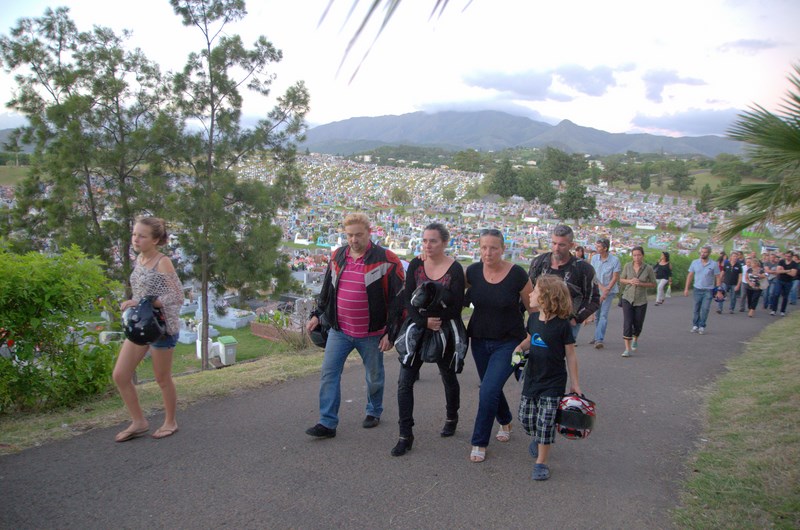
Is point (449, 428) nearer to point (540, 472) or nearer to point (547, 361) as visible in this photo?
point (540, 472)

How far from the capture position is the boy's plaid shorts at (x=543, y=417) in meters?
3.46

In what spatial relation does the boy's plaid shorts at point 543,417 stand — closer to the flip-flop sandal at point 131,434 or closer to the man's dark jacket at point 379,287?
the man's dark jacket at point 379,287

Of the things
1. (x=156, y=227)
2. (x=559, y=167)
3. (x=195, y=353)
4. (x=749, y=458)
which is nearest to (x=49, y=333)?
(x=156, y=227)

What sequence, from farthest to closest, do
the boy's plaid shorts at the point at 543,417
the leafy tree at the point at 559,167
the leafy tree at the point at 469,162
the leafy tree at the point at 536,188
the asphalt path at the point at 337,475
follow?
1. the leafy tree at the point at 469,162
2. the leafy tree at the point at 559,167
3. the leafy tree at the point at 536,188
4. the boy's plaid shorts at the point at 543,417
5. the asphalt path at the point at 337,475

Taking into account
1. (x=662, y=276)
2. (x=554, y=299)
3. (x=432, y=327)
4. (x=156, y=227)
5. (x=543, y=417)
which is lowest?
(x=662, y=276)

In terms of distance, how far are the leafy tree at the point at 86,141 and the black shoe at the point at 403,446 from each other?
45.4 ft

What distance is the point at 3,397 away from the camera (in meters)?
4.22

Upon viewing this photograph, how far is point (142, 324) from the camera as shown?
3.59 m

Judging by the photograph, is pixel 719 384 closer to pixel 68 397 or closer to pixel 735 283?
pixel 68 397

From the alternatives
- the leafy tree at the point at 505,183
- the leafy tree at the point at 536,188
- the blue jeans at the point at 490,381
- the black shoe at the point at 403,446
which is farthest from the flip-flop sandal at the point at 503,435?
the leafy tree at the point at 505,183

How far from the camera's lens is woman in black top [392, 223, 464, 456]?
12.3 ft

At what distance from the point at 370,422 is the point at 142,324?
183 centimetres

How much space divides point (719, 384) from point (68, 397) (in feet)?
21.1

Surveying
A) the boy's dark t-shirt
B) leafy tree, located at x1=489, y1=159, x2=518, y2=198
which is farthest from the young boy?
leafy tree, located at x1=489, y1=159, x2=518, y2=198
